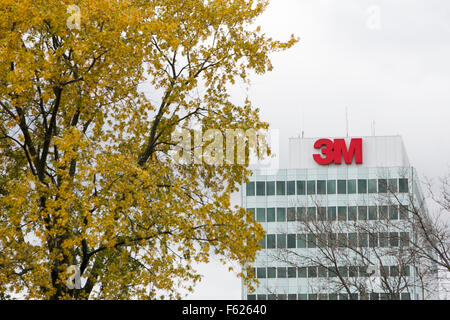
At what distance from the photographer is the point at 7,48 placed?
13.4 m

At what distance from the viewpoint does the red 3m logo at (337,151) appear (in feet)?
316

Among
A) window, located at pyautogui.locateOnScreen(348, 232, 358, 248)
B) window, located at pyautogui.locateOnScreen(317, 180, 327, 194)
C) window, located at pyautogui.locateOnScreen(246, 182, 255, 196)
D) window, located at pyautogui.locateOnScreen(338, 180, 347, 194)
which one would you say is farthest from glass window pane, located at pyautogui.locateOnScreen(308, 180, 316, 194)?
window, located at pyautogui.locateOnScreen(348, 232, 358, 248)

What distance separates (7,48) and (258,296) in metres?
74.4

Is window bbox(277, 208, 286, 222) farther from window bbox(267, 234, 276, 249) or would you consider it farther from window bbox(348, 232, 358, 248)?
window bbox(348, 232, 358, 248)

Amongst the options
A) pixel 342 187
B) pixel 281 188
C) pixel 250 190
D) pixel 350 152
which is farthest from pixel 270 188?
pixel 350 152

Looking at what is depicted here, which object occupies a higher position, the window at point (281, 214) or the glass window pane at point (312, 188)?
the glass window pane at point (312, 188)

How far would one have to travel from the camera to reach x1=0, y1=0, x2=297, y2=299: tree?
531 inches

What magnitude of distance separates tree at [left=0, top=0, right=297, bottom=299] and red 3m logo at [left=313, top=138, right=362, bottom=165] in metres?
80.3

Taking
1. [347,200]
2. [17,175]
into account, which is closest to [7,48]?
[17,175]

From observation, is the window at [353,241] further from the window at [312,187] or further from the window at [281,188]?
the window at [312,187]

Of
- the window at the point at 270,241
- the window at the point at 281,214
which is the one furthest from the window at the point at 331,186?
the window at the point at 270,241

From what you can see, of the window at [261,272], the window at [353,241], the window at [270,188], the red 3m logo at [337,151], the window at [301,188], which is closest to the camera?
the window at [353,241]

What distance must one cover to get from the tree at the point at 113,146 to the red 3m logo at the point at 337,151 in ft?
264

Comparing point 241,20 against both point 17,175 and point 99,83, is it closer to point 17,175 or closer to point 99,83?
point 99,83
